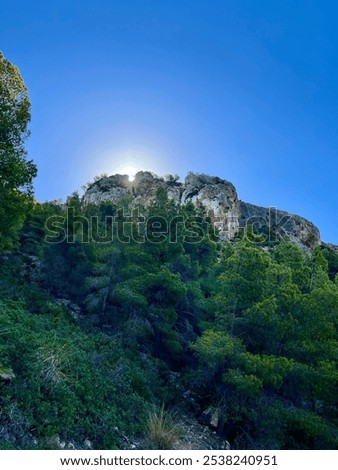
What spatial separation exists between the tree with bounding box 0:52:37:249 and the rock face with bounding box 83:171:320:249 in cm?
3497

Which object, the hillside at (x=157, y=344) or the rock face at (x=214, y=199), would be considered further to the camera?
the rock face at (x=214, y=199)

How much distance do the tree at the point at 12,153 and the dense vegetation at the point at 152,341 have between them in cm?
9

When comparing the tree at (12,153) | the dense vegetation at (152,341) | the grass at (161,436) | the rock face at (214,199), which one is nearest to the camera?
the dense vegetation at (152,341)

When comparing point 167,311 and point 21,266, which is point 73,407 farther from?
point 21,266

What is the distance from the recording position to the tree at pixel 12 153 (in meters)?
14.5

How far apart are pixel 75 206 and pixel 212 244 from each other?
8539mm

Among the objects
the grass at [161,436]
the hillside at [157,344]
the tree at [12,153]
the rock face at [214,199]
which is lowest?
the grass at [161,436]

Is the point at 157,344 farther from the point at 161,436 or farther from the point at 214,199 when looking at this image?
the point at 214,199

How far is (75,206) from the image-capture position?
79.4 ft

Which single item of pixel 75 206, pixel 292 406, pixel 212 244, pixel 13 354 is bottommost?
pixel 292 406

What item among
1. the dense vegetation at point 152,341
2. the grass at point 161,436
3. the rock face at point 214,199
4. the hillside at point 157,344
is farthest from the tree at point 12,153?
the rock face at point 214,199

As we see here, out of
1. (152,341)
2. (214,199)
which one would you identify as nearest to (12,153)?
(152,341)

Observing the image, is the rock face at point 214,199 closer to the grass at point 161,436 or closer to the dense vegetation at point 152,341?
the dense vegetation at point 152,341

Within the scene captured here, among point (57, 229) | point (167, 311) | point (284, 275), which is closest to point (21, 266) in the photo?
point (57, 229)
